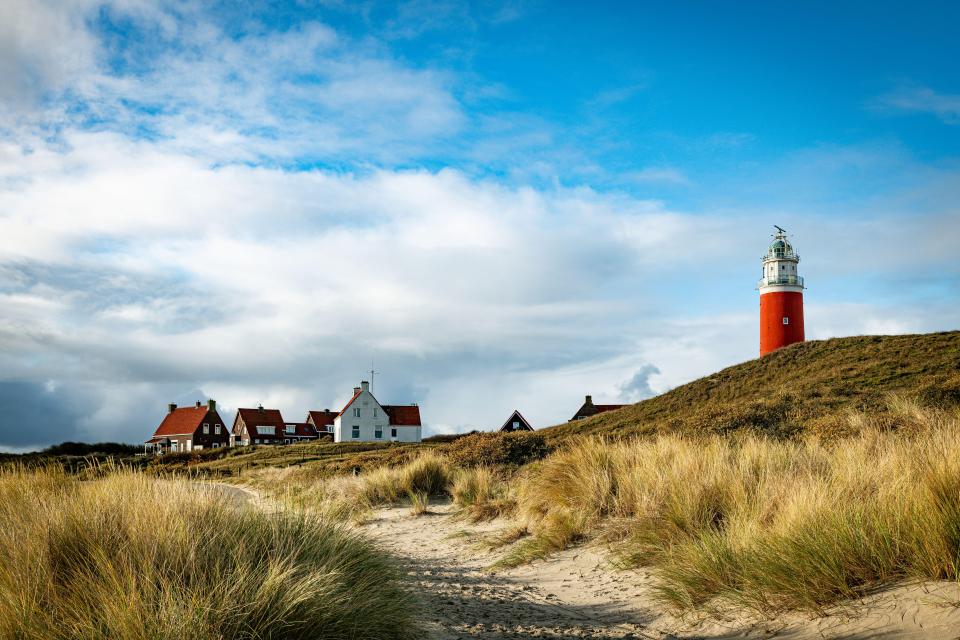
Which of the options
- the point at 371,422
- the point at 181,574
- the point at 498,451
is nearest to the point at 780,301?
the point at 498,451

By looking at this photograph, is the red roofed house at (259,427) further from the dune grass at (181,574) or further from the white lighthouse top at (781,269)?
the dune grass at (181,574)

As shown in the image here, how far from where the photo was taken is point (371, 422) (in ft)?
235

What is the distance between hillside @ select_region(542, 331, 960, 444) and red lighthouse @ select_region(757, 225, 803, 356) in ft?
22.8

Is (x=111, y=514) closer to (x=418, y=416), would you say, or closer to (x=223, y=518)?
(x=223, y=518)

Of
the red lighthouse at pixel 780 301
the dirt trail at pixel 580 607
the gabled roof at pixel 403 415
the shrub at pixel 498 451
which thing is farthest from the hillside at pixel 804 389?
the gabled roof at pixel 403 415

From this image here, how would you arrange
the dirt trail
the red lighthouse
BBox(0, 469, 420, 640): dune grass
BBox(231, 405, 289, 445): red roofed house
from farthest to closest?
BBox(231, 405, 289, 445): red roofed house < the red lighthouse < the dirt trail < BBox(0, 469, 420, 640): dune grass

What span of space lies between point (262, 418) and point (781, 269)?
5720 centimetres

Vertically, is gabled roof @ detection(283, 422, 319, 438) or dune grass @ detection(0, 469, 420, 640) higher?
dune grass @ detection(0, 469, 420, 640)

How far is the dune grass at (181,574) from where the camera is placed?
13.4 ft

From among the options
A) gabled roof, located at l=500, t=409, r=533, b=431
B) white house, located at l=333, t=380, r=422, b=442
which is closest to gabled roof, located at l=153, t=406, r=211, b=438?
white house, located at l=333, t=380, r=422, b=442

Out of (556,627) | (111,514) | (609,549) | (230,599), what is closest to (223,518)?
(111,514)

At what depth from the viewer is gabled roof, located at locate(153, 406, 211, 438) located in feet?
259

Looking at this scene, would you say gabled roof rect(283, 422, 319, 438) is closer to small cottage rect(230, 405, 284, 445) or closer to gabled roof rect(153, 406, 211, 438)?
small cottage rect(230, 405, 284, 445)

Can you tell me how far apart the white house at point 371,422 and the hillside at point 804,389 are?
35660 mm
